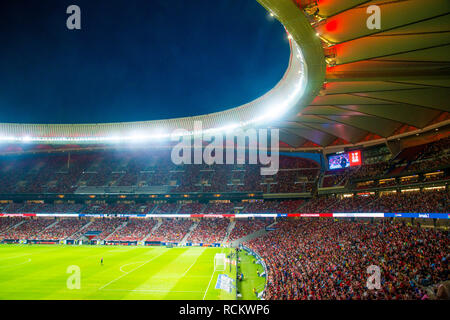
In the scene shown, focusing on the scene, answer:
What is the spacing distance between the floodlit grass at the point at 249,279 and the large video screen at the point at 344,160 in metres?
22.6

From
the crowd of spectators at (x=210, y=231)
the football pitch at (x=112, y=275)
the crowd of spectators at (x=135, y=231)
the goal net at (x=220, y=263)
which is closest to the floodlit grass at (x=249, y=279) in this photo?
the football pitch at (x=112, y=275)

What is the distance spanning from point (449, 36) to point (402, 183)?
23547 mm

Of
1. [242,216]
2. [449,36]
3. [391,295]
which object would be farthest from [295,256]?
[242,216]

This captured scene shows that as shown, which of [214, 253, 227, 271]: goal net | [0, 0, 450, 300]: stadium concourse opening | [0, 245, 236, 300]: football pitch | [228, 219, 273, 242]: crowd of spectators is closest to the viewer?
[0, 0, 450, 300]: stadium concourse opening

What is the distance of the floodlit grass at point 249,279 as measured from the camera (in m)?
21.8

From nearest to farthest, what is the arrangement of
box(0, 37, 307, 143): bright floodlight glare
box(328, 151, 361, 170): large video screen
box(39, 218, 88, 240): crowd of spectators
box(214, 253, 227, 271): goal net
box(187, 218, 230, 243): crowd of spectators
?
1. box(0, 37, 307, 143): bright floodlight glare
2. box(214, 253, 227, 271): goal net
3. box(328, 151, 361, 170): large video screen
4. box(187, 218, 230, 243): crowd of spectators
5. box(39, 218, 88, 240): crowd of spectators

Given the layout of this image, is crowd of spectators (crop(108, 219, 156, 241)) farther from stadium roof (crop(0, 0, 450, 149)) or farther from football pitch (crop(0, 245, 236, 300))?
stadium roof (crop(0, 0, 450, 149))

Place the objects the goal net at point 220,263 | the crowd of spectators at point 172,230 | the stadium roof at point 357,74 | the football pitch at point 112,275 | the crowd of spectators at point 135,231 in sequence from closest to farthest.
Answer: the stadium roof at point 357,74 → the football pitch at point 112,275 → the goal net at point 220,263 → the crowd of spectators at point 172,230 → the crowd of spectators at point 135,231

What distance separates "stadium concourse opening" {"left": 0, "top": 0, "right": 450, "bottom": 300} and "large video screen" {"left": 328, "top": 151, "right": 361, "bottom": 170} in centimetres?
22

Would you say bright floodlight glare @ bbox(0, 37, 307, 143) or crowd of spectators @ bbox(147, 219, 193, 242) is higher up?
bright floodlight glare @ bbox(0, 37, 307, 143)

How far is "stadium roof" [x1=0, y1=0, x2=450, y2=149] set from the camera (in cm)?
1360

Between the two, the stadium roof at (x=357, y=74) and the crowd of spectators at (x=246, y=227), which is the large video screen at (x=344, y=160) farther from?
the crowd of spectators at (x=246, y=227)

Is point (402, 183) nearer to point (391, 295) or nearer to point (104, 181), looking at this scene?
point (391, 295)

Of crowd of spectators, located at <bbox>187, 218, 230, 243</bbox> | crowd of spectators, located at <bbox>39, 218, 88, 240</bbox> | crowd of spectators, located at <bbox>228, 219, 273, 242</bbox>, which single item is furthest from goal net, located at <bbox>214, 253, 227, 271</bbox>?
crowd of spectators, located at <bbox>39, 218, 88, 240</bbox>
